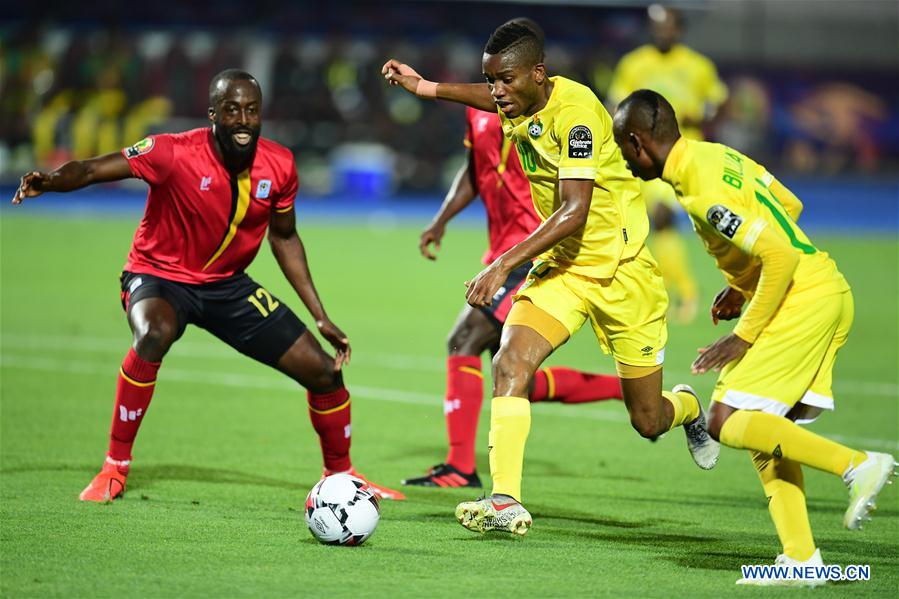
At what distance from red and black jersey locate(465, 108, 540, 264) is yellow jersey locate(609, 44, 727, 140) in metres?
6.18

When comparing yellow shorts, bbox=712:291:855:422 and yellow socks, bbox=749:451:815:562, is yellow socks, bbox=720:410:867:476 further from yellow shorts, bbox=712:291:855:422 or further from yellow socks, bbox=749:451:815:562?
yellow socks, bbox=749:451:815:562

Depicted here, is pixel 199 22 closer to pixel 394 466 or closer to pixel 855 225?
pixel 855 225

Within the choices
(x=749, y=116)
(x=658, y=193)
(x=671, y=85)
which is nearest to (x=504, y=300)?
(x=658, y=193)

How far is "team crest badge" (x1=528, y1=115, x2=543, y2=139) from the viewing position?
20.7 feet

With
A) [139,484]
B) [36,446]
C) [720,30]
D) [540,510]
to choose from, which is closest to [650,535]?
[540,510]

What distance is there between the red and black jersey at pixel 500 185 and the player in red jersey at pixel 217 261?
1.34 metres

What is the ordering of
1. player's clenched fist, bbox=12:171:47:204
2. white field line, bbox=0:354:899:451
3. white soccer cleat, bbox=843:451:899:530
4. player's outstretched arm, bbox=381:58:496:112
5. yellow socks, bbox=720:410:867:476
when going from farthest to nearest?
white field line, bbox=0:354:899:451, player's outstretched arm, bbox=381:58:496:112, player's clenched fist, bbox=12:171:47:204, yellow socks, bbox=720:410:867:476, white soccer cleat, bbox=843:451:899:530

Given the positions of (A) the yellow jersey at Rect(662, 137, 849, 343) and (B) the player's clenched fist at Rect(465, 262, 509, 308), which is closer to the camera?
(A) the yellow jersey at Rect(662, 137, 849, 343)

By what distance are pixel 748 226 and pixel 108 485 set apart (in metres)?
3.47

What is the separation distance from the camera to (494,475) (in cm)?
598

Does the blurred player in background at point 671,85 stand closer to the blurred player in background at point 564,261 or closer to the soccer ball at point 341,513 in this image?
the blurred player in background at point 564,261

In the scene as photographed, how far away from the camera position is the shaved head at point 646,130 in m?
5.68

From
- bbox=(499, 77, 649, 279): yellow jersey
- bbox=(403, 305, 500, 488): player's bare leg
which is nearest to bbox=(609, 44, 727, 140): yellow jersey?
bbox=(403, 305, 500, 488): player's bare leg

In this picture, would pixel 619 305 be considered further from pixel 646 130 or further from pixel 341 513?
pixel 341 513
